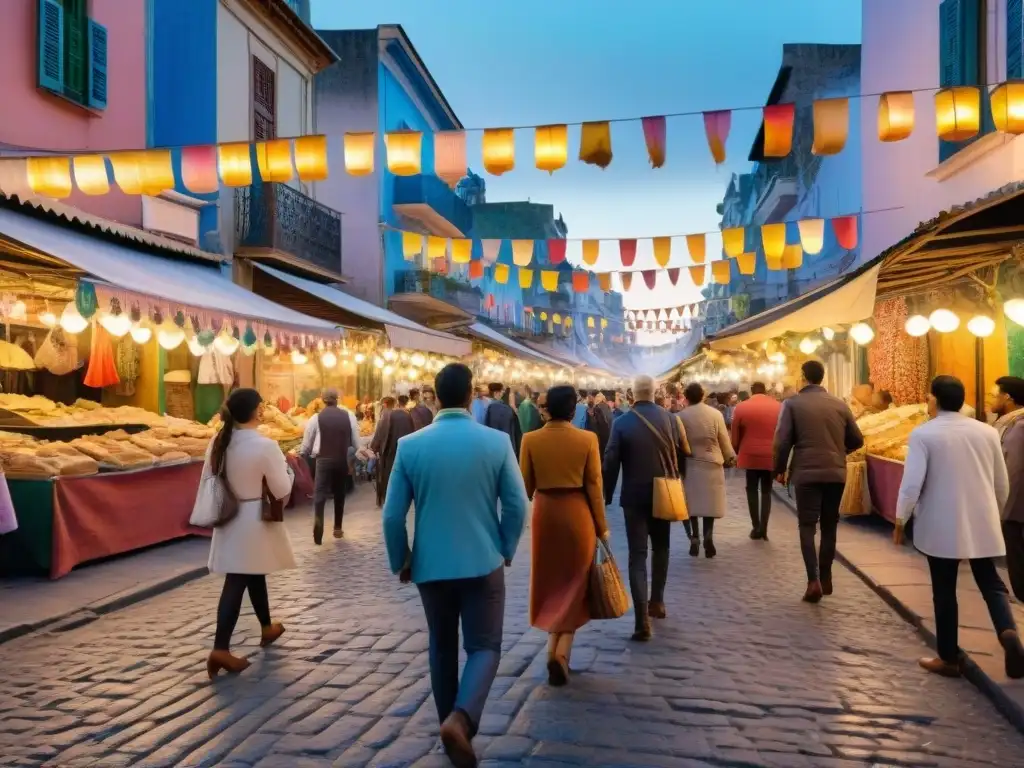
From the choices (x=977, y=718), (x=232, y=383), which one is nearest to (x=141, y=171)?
(x=232, y=383)

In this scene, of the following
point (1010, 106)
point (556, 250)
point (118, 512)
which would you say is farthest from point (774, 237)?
point (118, 512)

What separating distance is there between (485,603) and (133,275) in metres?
8.33

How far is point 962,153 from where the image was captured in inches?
530

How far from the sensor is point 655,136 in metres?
10.7

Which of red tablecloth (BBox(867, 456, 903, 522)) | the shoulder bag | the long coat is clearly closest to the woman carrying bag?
the shoulder bag

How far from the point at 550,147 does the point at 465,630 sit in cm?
788

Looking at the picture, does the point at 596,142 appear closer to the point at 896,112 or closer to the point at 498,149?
the point at 498,149

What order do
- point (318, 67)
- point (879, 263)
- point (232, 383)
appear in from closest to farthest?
point (879, 263) < point (232, 383) < point (318, 67)

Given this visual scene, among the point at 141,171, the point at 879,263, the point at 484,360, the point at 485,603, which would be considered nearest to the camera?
the point at 485,603

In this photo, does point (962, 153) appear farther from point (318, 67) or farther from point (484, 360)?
point (484, 360)

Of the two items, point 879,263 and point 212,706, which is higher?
point 879,263

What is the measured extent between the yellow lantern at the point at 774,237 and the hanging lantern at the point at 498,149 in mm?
5816

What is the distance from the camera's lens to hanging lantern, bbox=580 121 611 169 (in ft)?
33.9

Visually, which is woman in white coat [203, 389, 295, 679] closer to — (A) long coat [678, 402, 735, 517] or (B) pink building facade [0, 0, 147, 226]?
(A) long coat [678, 402, 735, 517]
